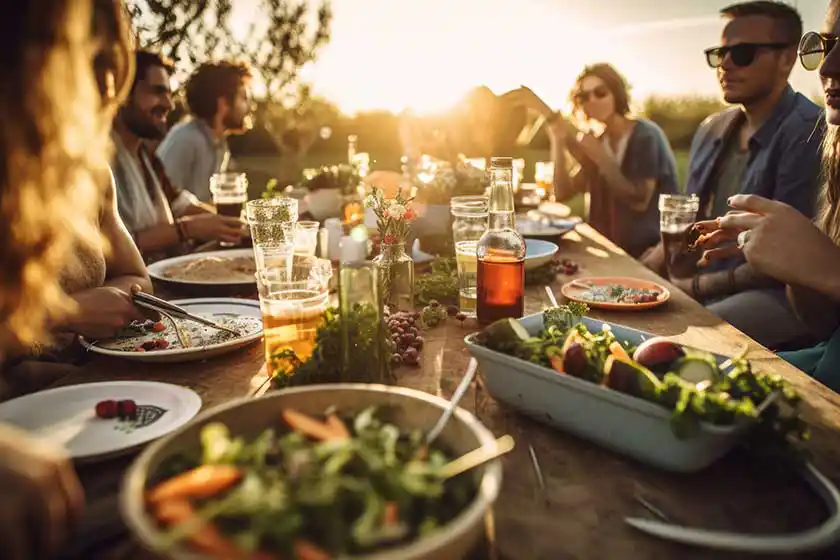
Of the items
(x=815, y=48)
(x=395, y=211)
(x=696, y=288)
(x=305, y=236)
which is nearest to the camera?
(x=395, y=211)

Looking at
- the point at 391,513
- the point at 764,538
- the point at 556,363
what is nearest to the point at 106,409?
the point at 391,513

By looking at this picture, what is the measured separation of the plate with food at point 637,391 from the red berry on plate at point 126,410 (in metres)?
0.73

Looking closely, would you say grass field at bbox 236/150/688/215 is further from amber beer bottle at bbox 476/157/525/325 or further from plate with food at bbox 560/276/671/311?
amber beer bottle at bbox 476/157/525/325

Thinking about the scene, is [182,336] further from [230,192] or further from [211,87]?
[211,87]

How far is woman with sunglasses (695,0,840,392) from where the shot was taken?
2.00 m

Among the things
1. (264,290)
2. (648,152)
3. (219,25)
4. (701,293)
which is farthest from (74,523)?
(219,25)

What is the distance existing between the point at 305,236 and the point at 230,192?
1405 millimetres

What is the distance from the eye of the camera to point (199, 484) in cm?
83

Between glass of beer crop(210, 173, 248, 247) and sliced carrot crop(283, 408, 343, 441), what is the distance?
9.85 feet

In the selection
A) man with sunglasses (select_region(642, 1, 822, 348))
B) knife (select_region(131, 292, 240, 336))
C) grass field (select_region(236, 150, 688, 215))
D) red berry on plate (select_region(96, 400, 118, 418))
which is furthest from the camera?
grass field (select_region(236, 150, 688, 215))

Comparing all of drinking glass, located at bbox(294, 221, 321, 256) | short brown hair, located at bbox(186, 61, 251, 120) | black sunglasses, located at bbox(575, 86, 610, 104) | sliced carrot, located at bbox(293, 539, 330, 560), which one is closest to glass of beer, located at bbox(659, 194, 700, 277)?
drinking glass, located at bbox(294, 221, 321, 256)

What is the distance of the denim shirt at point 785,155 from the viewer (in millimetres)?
3559

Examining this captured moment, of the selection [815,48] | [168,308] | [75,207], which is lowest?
[168,308]

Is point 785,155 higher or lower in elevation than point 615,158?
higher
